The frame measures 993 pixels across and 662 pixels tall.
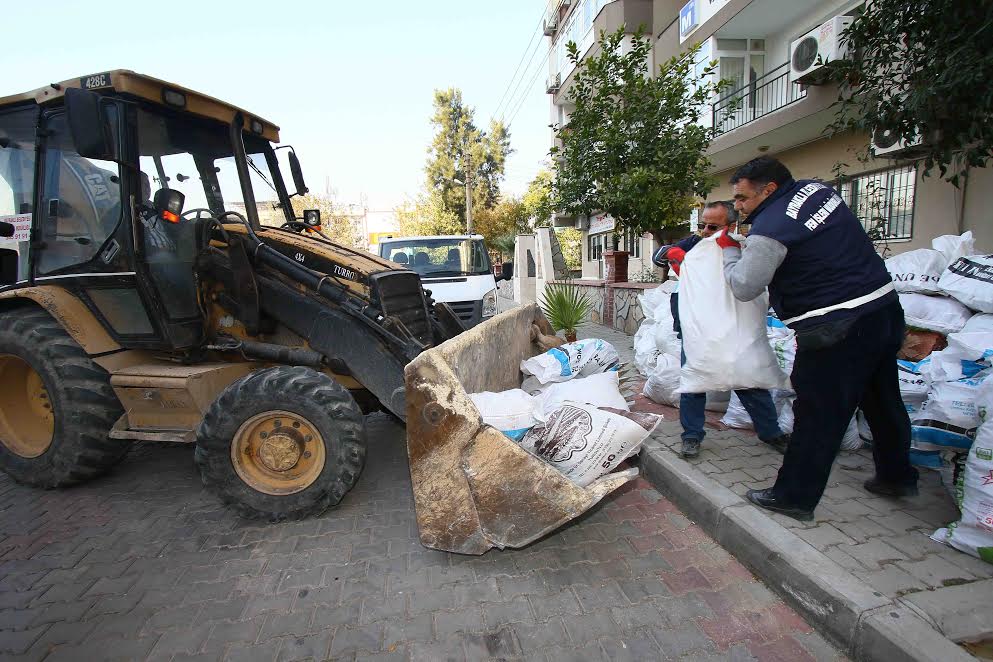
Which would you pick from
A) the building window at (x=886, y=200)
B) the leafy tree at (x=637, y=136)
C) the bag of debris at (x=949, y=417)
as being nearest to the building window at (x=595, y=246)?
the building window at (x=886, y=200)

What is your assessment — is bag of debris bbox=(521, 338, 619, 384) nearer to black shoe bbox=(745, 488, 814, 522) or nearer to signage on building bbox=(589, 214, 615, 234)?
black shoe bbox=(745, 488, 814, 522)

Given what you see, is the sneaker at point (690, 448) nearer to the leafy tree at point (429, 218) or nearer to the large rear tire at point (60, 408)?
the large rear tire at point (60, 408)

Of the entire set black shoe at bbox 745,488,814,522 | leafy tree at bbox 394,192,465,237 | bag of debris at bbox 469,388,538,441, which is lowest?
black shoe at bbox 745,488,814,522

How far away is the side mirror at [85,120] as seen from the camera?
294cm

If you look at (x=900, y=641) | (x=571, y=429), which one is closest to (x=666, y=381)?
(x=571, y=429)

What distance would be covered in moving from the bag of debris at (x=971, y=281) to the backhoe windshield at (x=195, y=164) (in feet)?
17.1

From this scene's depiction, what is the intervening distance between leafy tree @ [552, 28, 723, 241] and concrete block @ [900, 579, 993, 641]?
6.20 meters

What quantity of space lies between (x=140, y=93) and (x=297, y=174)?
1473mm

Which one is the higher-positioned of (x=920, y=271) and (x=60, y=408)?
(x=920, y=271)

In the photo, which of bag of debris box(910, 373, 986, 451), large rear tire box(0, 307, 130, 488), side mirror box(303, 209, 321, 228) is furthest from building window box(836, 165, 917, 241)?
large rear tire box(0, 307, 130, 488)

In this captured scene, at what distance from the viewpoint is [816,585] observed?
2.11 m

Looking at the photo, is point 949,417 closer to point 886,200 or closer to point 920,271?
point 920,271

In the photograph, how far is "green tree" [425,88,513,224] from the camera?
40.8m

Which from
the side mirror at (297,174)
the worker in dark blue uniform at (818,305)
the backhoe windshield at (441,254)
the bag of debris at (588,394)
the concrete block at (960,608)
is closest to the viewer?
the concrete block at (960,608)
